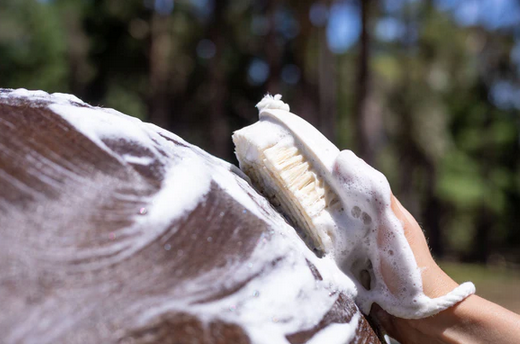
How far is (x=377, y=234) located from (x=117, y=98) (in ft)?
75.5

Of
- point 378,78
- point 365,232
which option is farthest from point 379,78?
point 365,232

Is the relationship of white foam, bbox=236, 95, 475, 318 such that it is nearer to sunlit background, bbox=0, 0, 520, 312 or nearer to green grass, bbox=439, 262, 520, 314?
green grass, bbox=439, 262, 520, 314

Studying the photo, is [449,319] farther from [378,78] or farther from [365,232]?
[378,78]

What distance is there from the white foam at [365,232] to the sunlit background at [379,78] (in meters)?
16.4

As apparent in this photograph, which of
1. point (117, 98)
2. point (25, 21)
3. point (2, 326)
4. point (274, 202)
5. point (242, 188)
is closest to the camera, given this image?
point (2, 326)

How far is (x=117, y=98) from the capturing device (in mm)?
23359

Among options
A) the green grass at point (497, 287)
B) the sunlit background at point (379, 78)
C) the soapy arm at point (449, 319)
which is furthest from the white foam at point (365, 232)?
the sunlit background at point (379, 78)

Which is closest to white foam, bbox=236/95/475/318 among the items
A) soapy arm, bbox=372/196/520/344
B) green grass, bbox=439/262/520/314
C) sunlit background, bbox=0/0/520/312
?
soapy arm, bbox=372/196/520/344

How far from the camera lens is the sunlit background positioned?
71.5ft

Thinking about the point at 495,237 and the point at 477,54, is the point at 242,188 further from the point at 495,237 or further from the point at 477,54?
the point at 495,237

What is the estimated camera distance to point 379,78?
21797 millimetres

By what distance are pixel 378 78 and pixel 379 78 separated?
81mm

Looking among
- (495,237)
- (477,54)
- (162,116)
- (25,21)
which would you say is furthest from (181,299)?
(495,237)

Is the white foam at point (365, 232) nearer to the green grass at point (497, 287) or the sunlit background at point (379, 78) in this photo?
the green grass at point (497, 287)
